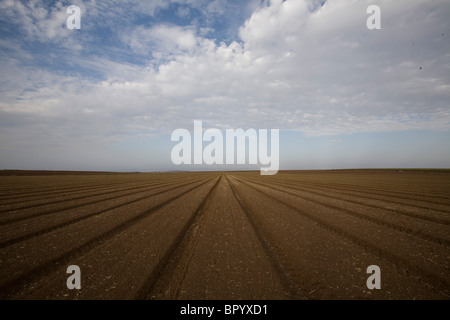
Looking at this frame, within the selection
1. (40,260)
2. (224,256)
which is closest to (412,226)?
(224,256)

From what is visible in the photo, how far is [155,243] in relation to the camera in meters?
5.89

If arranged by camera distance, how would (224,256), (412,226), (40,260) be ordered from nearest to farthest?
1. (40,260)
2. (224,256)
3. (412,226)

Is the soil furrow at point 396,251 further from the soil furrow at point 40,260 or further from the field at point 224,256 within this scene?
the soil furrow at point 40,260

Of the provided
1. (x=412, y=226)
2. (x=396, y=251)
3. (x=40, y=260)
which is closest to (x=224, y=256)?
(x=40, y=260)

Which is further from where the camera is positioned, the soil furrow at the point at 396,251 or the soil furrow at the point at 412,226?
the soil furrow at the point at 412,226

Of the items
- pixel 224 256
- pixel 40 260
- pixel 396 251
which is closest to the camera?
pixel 40 260

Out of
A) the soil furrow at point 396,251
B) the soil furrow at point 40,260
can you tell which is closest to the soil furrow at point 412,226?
the soil furrow at point 396,251

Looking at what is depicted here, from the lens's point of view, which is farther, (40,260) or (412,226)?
(412,226)

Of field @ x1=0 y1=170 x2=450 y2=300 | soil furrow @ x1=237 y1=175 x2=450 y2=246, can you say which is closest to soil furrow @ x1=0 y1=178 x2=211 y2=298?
field @ x1=0 y1=170 x2=450 y2=300

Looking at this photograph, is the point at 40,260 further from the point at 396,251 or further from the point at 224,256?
the point at 396,251

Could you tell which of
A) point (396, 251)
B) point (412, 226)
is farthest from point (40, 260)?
point (412, 226)

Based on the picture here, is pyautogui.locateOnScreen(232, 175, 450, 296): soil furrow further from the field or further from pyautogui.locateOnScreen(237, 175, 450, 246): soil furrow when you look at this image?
pyautogui.locateOnScreen(237, 175, 450, 246): soil furrow

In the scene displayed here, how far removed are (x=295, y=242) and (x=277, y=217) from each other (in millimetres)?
2942

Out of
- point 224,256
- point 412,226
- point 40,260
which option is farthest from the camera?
point 412,226
